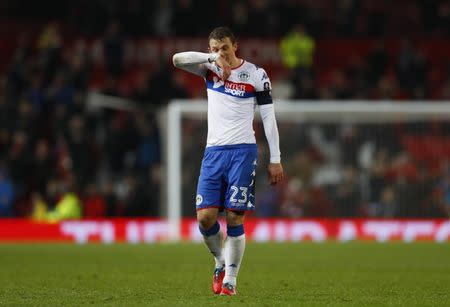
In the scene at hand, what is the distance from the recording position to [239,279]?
12227 mm

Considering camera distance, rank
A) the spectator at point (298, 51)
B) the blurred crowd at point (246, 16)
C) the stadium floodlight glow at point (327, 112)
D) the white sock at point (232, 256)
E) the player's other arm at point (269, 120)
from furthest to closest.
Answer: the blurred crowd at point (246, 16)
the spectator at point (298, 51)
the stadium floodlight glow at point (327, 112)
the player's other arm at point (269, 120)
the white sock at point (232, 256)

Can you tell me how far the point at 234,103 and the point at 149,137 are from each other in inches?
516

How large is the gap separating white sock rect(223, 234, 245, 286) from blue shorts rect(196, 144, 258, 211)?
0.97ft

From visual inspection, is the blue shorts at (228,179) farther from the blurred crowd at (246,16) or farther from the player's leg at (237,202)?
the blurred crowd at (246,16)

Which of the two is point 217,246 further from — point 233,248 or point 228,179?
point 228,179

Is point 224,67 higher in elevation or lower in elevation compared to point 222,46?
lower

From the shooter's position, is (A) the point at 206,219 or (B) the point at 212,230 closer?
(A) the point at 206,219

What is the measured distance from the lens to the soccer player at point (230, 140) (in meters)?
9.91

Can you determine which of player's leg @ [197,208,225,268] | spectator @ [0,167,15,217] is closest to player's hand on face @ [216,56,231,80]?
player's leg @ [197,208,225,268]

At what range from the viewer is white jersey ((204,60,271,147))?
10023mm

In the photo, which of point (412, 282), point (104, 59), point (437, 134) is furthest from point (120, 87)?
point (412, 282)

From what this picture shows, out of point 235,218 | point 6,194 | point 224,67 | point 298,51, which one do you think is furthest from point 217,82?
point 298,51

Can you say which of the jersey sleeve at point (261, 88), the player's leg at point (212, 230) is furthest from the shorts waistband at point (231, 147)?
the player's leg at point (212, 230)

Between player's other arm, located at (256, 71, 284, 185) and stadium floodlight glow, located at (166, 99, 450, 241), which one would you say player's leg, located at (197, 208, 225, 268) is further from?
stadium floodlight glow, located at (166, 99, 450, 241)
